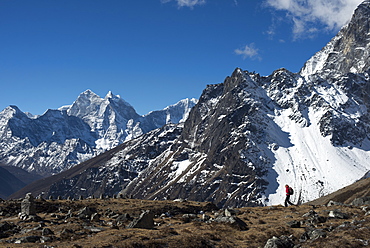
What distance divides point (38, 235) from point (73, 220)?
39.1ft

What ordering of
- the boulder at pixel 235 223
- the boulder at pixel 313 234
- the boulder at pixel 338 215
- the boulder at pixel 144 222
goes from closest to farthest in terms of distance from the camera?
the boulder at pixel 313 234, the boulder at pixel 235 223, the boulder at pixel 144 222, the boulder at pixel 338 215

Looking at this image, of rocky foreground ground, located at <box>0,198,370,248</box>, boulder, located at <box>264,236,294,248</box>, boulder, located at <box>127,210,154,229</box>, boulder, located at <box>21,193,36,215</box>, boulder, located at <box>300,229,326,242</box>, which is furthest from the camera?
boulder, located at <box>21,193,36,215</box>

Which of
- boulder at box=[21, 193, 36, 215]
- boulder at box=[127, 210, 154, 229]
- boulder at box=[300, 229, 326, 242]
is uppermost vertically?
boulder at box=[21, 193, 36, 215]

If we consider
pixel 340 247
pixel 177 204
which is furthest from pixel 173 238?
pixel 177 204

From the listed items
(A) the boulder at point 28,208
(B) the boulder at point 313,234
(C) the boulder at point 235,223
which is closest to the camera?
(B) the boulder at point 313,234

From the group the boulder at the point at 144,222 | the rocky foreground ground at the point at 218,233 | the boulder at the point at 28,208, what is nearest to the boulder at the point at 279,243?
the rocky foreground ground at the point at 218,233

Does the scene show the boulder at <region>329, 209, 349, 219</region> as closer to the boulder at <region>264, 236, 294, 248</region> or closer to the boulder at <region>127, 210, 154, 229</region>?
the boulder at <region>264, 236, 294, 248</region>

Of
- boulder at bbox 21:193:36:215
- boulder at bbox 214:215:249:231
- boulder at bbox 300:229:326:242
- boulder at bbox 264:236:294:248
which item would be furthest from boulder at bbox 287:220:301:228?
boulder at bbox 21:193:36:215

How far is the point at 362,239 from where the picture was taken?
27531mm

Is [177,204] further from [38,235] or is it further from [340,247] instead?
[340,247]

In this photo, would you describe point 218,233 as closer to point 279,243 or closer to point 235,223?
point 235,223

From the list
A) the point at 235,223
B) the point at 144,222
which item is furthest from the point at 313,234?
the point at 144,222

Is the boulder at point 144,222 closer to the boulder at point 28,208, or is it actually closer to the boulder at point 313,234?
the boulder at point 313,234

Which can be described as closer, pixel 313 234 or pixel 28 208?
pixel 313 234
